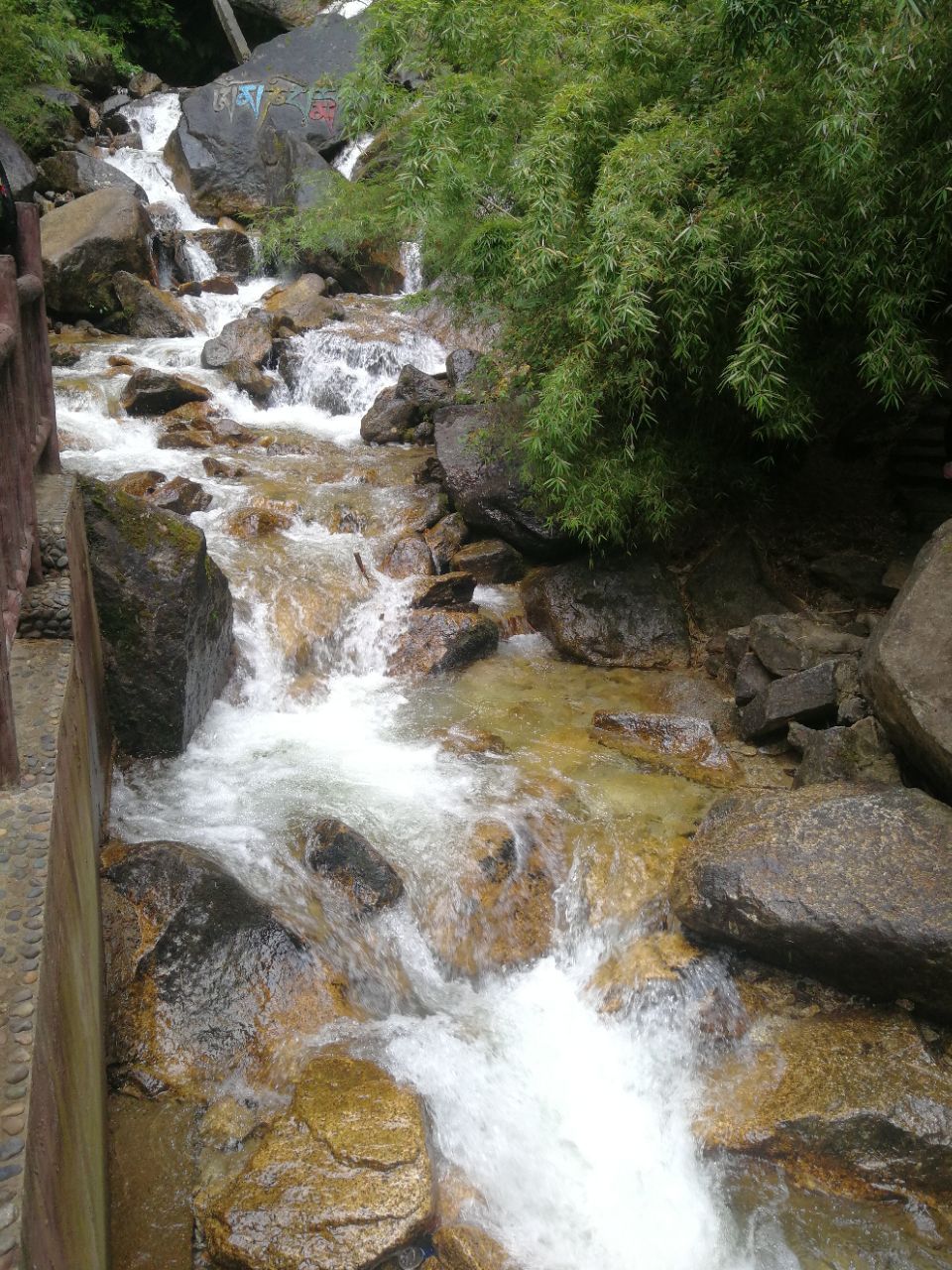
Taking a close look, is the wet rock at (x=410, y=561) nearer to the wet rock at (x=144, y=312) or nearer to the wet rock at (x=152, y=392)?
the wet rock at (x=152, y=392)

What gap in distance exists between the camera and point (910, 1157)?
3.95 metres

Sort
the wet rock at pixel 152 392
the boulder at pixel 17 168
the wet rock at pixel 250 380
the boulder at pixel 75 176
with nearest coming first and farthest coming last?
the wet rock at pixel 152 392 < the wet rock at pixel 250 380 < the boulder at pixel 17 168 < the boulder at pixel 75 176

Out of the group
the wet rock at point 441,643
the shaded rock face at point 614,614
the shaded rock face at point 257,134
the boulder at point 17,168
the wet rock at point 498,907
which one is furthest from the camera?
the shaded rock face at point 257,134

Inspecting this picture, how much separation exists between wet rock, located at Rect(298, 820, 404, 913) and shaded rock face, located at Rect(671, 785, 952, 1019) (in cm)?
167

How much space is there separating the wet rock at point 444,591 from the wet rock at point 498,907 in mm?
3306

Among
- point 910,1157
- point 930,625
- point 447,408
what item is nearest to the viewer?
point 910,1157

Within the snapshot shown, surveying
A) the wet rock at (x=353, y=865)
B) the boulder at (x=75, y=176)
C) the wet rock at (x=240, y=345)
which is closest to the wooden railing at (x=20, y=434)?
the wet rock at (x=353, y=865)

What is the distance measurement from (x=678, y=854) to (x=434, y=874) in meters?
1.54

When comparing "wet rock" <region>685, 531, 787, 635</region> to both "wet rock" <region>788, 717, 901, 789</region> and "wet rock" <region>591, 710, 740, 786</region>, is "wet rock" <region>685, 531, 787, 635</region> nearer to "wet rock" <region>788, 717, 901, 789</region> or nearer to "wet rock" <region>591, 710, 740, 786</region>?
"wet rock" <region>591, 710, 740, 786</region>

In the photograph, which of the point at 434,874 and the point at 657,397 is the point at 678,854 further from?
the point at 657,397

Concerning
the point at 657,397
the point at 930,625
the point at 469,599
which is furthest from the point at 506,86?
the point at 930,625

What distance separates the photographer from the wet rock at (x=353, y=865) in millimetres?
5105

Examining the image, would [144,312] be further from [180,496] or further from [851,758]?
[851,758]

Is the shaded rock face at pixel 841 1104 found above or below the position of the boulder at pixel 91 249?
below
